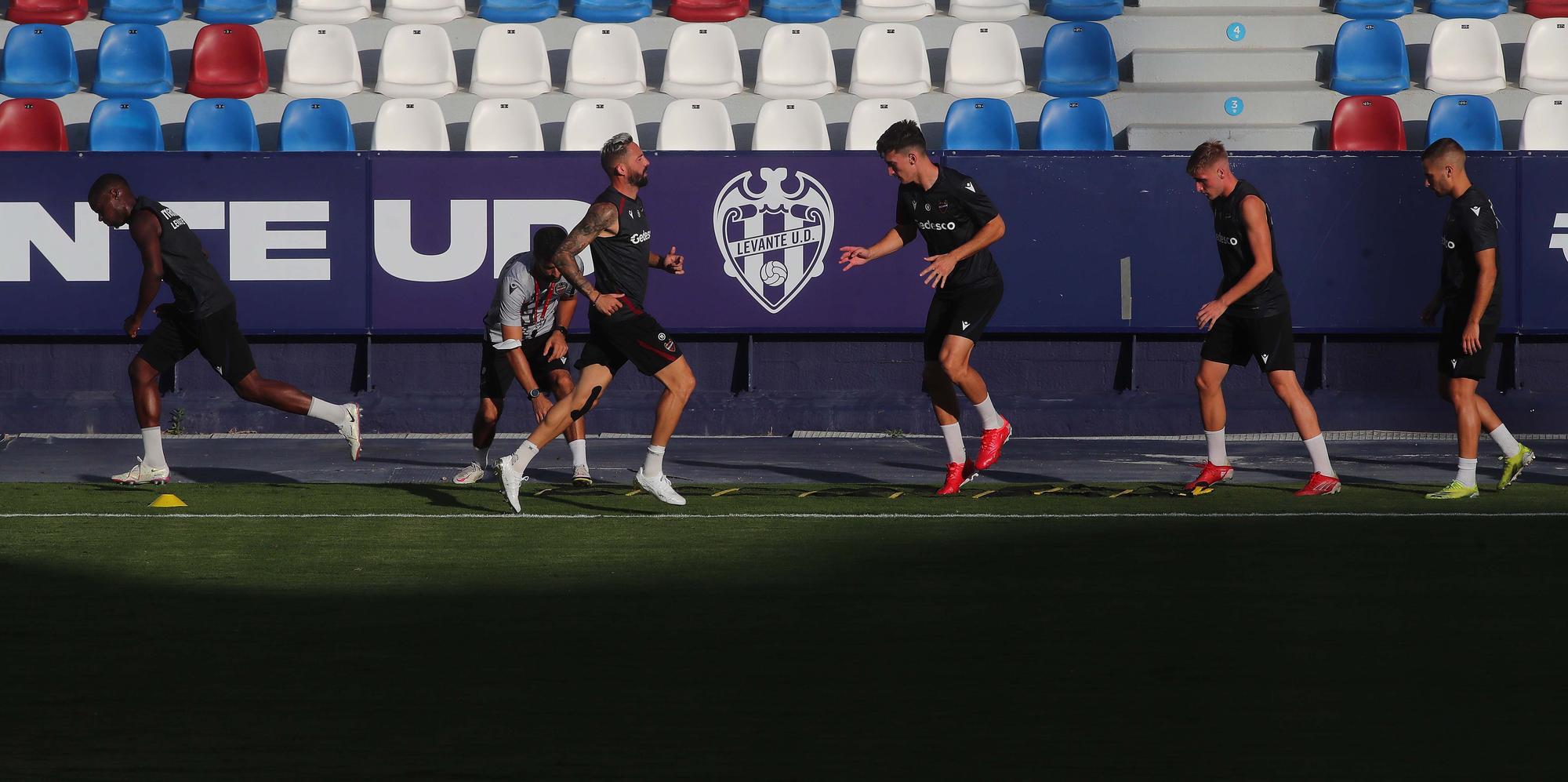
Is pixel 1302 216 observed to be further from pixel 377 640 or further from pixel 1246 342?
pixel 377 640

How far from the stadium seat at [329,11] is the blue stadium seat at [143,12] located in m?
1.15

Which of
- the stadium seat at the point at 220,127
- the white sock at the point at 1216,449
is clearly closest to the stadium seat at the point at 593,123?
the stadium seat at the point at 220,127

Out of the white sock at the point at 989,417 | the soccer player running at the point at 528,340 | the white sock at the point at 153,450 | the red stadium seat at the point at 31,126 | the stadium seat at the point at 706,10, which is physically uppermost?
the stadium seat at the point at 706,10

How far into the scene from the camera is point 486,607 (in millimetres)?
6293

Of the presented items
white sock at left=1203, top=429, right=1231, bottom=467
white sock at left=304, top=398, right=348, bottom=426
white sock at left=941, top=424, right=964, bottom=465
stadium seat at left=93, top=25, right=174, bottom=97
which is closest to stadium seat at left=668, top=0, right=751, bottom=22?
stadium seat at left=93, top=25, right=174, bottom=97

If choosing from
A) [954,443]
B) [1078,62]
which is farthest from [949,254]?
[1078,62]

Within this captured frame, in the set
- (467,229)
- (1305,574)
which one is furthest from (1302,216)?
(1305,574)

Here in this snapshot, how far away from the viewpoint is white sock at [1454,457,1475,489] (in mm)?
9773

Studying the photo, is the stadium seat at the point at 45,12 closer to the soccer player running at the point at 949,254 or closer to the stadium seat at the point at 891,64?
the stadium seat at the point at 891,64

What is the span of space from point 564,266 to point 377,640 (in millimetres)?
3549

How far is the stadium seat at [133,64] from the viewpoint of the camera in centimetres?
1675

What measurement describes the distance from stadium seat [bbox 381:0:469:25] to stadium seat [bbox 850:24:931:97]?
4.01 meters

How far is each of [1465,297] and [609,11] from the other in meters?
9.95

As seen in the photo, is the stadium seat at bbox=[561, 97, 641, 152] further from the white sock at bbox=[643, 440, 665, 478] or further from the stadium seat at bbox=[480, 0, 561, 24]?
the white sock at bbox=[643, 440, 665, 478]
